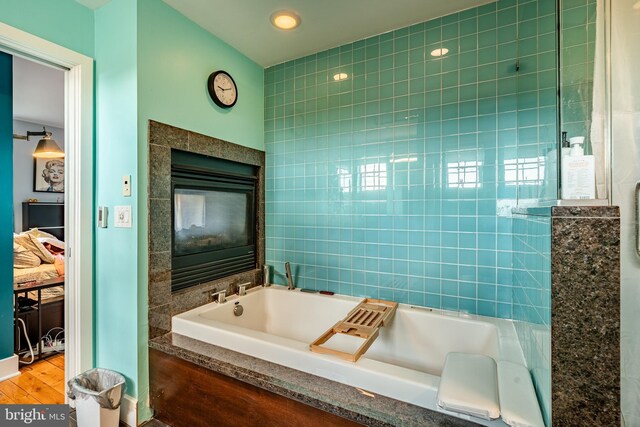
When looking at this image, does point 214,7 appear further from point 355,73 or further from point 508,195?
point 508,195

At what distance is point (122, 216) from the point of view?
177 centimetres

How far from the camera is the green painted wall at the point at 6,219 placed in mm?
2287

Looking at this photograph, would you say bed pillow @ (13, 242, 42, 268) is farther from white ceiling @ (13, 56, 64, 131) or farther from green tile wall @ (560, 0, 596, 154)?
green tile wall @ (560, 0, 596, 154)

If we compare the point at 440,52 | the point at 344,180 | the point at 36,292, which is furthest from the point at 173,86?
the point at 36,292

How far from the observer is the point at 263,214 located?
272 cm

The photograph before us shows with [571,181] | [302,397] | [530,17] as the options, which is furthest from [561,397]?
[530,17]

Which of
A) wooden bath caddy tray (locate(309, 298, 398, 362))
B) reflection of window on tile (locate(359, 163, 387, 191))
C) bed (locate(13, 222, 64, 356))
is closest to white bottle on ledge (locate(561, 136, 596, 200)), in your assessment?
wooden bath caddy tray (locate(309, 298, 398, 362))

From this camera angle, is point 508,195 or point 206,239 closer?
point 508,195

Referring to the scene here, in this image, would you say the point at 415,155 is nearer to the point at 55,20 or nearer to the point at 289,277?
the point at 289,277

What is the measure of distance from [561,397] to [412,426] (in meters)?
0.47

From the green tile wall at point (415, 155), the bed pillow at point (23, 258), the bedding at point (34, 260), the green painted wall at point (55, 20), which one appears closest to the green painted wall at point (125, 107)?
the green painted wall at point (55, 20)

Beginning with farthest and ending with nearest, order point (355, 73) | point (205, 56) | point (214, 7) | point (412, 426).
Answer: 1. point (355, 73)
2. point (205, 56)
3. point (214, 7)
4. point (412, 426)

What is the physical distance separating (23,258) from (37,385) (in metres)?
1.83

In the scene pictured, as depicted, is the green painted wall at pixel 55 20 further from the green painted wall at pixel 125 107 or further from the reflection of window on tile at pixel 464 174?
the reflection of window on tile at pixel 464 174
